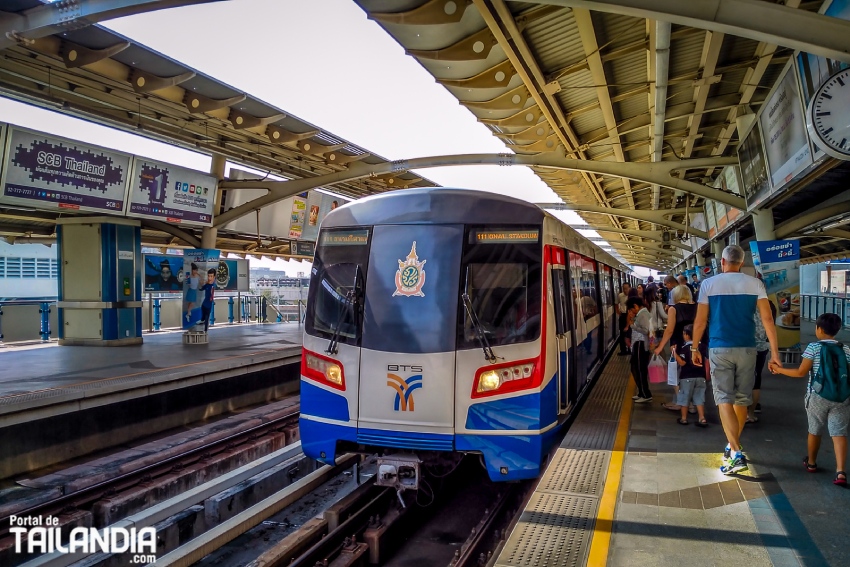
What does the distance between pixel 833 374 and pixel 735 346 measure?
2.32 feet

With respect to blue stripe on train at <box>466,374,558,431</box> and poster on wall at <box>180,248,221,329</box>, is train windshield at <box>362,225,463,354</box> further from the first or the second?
poster on wall at <box>180,248,221,329</box>

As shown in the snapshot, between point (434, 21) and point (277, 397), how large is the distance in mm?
9235

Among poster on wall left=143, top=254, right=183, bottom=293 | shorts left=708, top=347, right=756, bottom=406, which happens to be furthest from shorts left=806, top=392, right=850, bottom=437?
poster on wall left=143, top=254, right=183, bottom=293

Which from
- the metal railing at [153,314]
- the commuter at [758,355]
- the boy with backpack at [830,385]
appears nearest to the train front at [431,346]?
the boy with backpack at [830,385]

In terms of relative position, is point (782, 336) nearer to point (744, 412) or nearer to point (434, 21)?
point (744, 412)

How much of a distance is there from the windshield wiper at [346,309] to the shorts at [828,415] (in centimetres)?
387

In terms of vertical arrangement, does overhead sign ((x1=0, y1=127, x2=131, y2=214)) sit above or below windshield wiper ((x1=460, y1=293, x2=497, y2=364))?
above

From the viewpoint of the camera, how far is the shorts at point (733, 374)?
5027 millimetres

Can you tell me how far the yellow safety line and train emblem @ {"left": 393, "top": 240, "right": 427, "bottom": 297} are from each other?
2235 millimetres

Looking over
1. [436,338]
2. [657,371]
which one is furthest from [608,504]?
[657,371]

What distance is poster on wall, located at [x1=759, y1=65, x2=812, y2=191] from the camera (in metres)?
7.63

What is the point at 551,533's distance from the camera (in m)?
4.20

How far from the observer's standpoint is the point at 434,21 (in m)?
6.88

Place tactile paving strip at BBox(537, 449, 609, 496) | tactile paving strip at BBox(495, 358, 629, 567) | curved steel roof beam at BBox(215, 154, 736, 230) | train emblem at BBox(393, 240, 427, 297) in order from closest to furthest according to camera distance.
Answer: tactile paving strip at BBox(495, 358, 629, 567) → tactile paving strip at BBox(537, 449, 609, 496) → train emblem at BBox(393, 240, 427, 297) → curved steel roof beam at BBox(215, 154, 736, 230)
